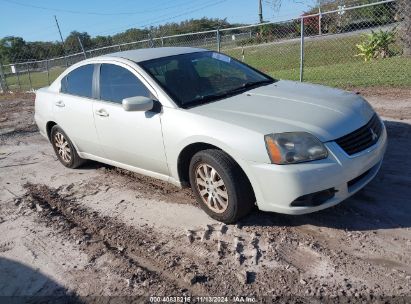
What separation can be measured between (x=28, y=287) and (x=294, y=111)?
107 inches

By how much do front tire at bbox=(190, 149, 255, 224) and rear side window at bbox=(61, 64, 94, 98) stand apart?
2.06 meters

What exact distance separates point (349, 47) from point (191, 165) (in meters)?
16.0

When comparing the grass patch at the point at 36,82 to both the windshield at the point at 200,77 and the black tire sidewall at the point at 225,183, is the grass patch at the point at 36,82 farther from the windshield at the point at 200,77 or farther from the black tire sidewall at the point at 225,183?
the black tire sidewall at the point at 225,183

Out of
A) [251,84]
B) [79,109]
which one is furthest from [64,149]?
[251,84]

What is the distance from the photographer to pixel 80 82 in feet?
18.5

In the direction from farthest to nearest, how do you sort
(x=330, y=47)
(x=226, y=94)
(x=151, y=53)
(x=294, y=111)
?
(x=330, y=47), (x=151, y=53), (x=226, y=94), (x=294, y=111)

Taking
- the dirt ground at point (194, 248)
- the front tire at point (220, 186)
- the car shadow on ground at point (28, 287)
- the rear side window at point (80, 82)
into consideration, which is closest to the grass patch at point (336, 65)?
the dirt ground at point (194, 248)

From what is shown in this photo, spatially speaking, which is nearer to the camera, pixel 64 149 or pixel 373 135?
pixel 373 135

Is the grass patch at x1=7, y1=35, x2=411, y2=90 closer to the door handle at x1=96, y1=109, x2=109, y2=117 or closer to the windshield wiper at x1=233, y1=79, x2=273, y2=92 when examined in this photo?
the windshield wiper at x1=233, y1=79, x2=273, y2=92

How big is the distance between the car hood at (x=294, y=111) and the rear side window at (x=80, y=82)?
6.18 feet

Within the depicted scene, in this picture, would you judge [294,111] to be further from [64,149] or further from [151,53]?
[64,149]

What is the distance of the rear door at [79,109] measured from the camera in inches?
211

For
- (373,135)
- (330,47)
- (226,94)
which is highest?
(226,94)

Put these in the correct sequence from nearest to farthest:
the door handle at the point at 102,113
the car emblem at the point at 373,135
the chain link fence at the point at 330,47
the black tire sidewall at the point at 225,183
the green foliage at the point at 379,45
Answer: the black tire sidewall at the point at 225,183
the car emblem at the point at 373,135
the door handle at the point at 102,113
the chain link fence at the point at 330,47
the green foliage at the point at 379,45
